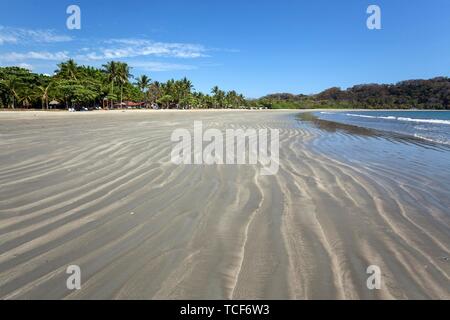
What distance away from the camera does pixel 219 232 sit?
379 centimetres

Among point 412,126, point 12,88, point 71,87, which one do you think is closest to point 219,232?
point 412,126

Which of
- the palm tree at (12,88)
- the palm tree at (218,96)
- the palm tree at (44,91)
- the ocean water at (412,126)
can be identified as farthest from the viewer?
the palm tree at (218,96)

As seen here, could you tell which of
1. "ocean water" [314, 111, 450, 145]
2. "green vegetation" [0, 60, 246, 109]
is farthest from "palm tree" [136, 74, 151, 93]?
"ocean water" [314, 111, 450, 145]

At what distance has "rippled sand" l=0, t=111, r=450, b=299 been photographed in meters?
2.67

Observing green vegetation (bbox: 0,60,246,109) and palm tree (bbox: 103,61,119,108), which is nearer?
green vegetation (bbox: 0,60,246,109)

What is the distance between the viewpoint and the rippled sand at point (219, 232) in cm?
267

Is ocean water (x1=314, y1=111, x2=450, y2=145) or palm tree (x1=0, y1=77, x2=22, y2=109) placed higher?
palm tree (x1=0, y1=77, x2=22, y2=109)

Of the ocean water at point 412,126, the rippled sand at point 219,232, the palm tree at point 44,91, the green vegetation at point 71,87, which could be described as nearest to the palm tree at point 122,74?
the green vegetation at point 71,87

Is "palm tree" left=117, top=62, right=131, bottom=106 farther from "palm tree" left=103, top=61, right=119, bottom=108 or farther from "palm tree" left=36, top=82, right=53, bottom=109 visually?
"palm tree" left=36, top=82, right=53, bottom=109

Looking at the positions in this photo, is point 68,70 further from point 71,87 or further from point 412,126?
point 412,126

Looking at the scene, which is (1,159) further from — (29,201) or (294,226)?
(294,226)

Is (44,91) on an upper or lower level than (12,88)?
lower

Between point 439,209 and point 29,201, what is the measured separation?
5702 millimetres

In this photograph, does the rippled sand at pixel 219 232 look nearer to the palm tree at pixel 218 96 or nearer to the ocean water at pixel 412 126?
the ocean water at pixel 412 126
